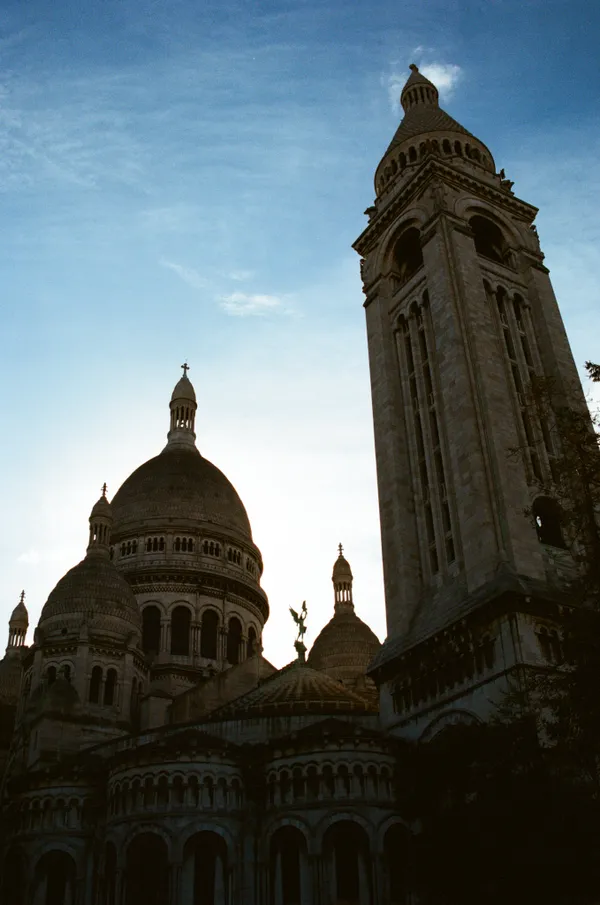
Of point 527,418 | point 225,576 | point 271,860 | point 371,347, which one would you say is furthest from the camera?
point 225,576

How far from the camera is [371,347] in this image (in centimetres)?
4803

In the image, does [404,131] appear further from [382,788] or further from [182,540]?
[382,788]

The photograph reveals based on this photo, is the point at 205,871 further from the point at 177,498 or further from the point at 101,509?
the point at 177,498

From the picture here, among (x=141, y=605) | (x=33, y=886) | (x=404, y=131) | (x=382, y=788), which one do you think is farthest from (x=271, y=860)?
(x=404, y=131)

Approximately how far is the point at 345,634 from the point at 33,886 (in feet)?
91.2

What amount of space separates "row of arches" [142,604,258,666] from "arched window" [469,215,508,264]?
3054 cm

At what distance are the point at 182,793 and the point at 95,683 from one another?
57.4ft

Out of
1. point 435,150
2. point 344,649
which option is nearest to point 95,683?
point 344,649

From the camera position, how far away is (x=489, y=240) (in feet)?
161

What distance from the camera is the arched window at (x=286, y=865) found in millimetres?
31047

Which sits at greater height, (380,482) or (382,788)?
(380,482)

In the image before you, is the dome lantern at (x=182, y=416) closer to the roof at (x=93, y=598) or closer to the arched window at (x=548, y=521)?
the roof at (x=93, y=598)

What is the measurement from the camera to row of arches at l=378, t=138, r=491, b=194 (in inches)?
1951

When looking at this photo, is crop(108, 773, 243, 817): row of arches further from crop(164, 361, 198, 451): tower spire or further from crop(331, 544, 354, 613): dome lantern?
crop(164, 361, 198, 451): tower spire
